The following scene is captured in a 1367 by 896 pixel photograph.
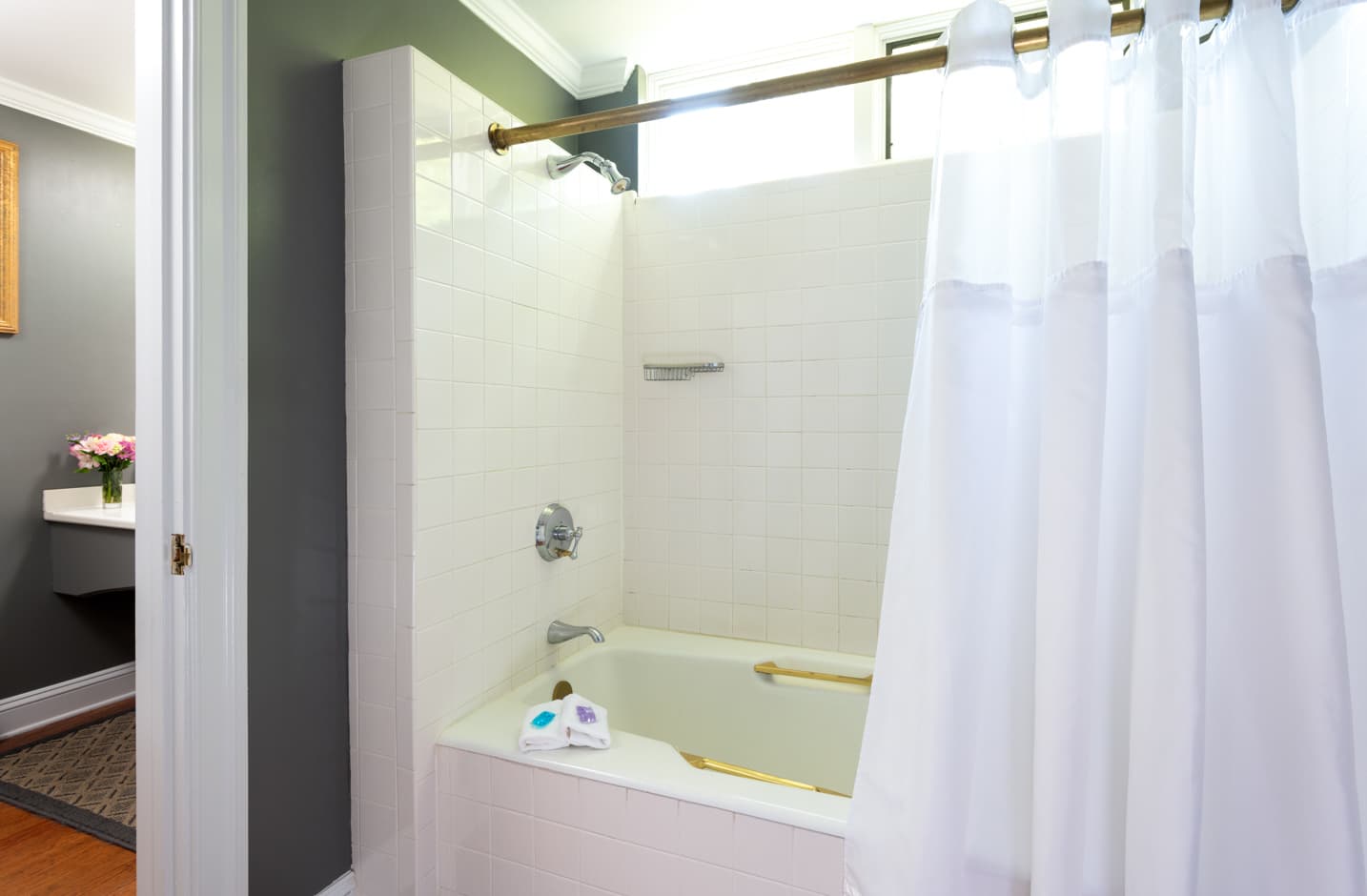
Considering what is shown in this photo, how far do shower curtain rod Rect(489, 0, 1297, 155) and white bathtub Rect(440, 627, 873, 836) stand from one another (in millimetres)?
1421

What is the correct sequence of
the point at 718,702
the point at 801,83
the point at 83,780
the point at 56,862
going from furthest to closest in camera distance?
the point at 83,780, the point at 718,702, the point at 56,862, the point at 801,83

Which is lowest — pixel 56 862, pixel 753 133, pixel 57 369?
pixel 56 862

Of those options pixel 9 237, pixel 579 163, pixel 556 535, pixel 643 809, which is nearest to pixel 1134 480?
pixel 643 809

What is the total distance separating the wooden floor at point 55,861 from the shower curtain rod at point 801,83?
2150 millimetres

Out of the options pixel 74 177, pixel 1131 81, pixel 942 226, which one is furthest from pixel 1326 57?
pixel 74 177

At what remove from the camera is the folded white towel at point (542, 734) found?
5.03 ft

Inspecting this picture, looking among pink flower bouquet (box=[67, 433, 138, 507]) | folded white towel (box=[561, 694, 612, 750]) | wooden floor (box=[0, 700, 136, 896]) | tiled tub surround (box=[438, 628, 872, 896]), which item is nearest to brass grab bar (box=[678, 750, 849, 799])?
A: tiled tub surround (box=[438, 628, 872, 896])

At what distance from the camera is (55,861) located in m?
1.88

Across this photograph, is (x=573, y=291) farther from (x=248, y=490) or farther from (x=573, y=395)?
(x=248, y=490)

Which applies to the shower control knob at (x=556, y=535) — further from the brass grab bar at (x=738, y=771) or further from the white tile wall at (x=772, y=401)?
the brass grab bar at (x=738, y=771)

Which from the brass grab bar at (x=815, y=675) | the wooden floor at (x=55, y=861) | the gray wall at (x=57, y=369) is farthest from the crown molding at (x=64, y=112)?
the brass grab bar at (x=815, y=675)

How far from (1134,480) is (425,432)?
1.35 metres

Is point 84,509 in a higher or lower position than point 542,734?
higher

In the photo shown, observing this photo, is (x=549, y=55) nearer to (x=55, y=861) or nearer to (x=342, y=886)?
(x=342, y=886)
